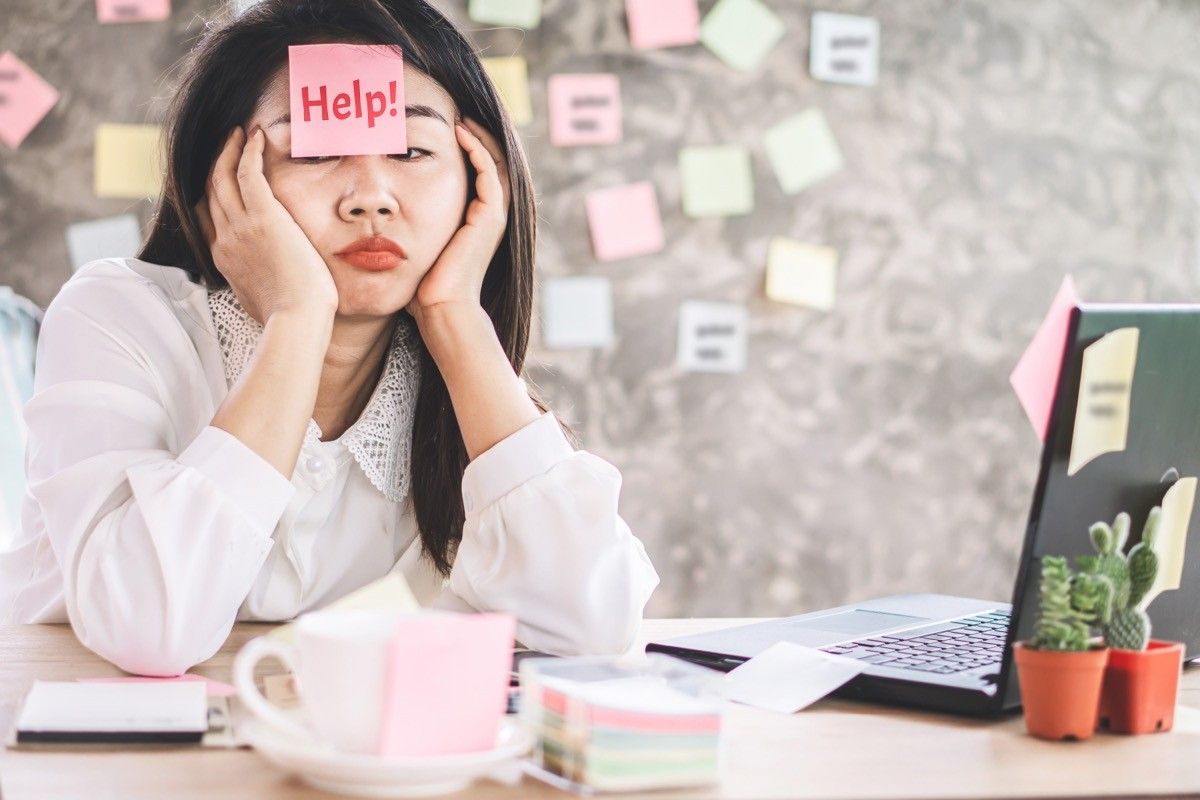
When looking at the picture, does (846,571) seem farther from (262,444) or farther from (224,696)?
(224,696)

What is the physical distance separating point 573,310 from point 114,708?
1.65 metres

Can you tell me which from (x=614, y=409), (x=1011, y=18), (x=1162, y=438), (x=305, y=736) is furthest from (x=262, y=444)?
(x=1011, y=18)

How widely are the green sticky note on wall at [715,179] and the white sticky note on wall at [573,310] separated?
0.22 m

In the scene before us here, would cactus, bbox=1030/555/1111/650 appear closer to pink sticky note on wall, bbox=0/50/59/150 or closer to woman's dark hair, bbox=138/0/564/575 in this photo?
woman's dark hair, bbox=138/0/564/575

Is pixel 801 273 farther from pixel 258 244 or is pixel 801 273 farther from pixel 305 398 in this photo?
pixel 305 398

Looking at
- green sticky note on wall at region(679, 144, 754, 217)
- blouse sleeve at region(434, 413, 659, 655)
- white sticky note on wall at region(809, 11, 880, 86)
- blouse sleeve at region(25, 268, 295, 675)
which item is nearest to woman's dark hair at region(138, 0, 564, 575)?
blouse sleeve at region(434, 413, 659, 655)

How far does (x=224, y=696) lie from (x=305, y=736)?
0.21 metres

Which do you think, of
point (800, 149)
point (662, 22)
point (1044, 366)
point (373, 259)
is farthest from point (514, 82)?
point (1044, 366)

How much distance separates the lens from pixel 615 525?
121 cm

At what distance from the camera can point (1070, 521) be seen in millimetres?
838

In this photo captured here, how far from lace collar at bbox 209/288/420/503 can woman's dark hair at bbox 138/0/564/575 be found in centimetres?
2

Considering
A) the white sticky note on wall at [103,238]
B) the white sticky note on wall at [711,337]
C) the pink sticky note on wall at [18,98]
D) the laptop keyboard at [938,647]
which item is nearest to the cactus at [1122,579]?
the laptop keyboard at [938,647]

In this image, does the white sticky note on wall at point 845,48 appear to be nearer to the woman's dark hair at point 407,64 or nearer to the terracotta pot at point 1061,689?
the woman's dark hair at point 407,64

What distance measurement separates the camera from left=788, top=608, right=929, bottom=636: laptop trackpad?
114cm
